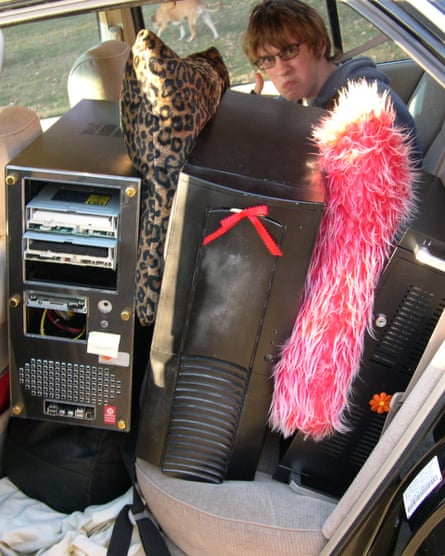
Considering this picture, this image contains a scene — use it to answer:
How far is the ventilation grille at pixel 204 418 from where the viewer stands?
1.32m

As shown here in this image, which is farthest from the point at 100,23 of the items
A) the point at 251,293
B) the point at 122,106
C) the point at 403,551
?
the point at 403,551

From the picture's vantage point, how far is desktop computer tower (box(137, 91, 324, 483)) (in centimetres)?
117

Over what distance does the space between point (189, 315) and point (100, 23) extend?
1741mm

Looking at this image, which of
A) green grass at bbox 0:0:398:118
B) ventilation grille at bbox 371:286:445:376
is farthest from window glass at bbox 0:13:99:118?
ventilation grille at bbox 371:286:445:376

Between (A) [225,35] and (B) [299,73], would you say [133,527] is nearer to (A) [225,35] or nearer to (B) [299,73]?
(B) [299,73]

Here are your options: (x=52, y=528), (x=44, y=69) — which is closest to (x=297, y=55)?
(x=52, y=528)

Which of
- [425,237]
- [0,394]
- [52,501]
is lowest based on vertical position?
[52,501]

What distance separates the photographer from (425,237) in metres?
1.20

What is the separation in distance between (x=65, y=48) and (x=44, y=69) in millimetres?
491

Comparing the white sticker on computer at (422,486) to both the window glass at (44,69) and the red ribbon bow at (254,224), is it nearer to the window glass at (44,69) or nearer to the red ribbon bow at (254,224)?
the red ribbon bow at (254,224)

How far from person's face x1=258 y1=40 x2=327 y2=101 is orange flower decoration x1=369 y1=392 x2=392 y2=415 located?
3.93 ft

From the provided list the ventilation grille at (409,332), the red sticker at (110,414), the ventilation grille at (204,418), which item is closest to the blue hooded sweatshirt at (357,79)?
the ventilation grille at (409,332)

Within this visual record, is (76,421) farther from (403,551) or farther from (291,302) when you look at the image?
(403,551)

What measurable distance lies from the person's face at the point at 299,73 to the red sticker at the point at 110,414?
Result: 122cm
